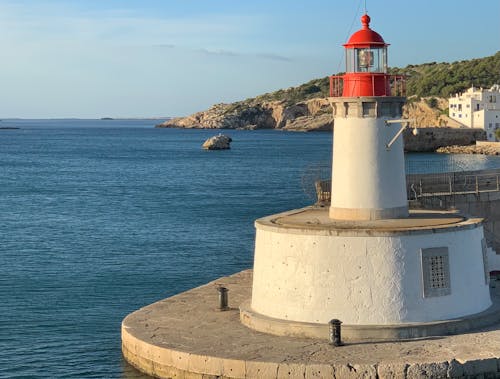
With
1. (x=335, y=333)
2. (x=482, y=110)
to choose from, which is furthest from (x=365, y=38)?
(x=482, y=110)

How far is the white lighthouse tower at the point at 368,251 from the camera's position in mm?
17531

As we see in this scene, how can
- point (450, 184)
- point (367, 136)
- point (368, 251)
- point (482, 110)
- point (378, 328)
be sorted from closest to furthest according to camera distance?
point (378, 328) < point (368, 251) < point (367, 136) < point (450, 184) < point (482, 110)

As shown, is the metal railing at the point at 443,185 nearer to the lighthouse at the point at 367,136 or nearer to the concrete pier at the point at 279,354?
the lighthouse at the point at 367,136

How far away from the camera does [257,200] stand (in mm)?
58406

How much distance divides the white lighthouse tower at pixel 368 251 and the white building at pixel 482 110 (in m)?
101

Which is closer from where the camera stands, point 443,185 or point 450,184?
point 450,184

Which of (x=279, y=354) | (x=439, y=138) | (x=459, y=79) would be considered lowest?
(x=279, y=354)

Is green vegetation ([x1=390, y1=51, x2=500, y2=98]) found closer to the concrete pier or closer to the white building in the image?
the white building

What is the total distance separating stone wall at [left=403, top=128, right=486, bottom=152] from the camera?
364 feet

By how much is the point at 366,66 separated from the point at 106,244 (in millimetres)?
21627

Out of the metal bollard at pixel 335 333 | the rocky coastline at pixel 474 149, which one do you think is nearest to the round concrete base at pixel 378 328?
the metal bollard at pixel 335 333

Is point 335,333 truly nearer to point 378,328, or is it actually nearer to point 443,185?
point 378,328

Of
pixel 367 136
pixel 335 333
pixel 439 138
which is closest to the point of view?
pixel 335 333

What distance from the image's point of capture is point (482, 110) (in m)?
117
